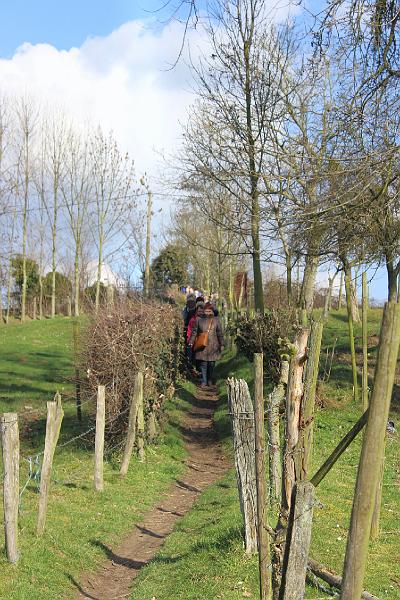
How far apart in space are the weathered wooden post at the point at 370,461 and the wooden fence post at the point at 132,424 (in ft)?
29.6

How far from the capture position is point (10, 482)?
23.8ft

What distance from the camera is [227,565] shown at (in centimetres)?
673

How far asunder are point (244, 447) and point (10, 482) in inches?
90.8

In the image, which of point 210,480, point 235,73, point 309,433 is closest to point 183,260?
point 235,73

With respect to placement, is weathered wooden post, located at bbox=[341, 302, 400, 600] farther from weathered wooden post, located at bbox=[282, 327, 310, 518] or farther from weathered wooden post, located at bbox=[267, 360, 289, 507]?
weathered wooden post, located at bbox=[267, 360, 289, 507]

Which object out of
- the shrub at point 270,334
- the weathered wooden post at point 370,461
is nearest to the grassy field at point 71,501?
the shrub at point 270,334

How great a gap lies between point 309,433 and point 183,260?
1479 inches

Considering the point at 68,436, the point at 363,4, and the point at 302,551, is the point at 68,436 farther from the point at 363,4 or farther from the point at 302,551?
the point at 302,551

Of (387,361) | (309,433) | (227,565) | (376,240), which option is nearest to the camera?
(387,361)

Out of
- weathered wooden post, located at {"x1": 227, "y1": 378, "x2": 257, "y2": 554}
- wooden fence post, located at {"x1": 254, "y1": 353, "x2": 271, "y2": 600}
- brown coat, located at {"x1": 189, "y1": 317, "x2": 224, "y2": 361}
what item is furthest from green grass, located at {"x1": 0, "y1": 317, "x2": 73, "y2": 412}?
wooden fence post, located at {"x1": 254, "y1": 353, "x2": 271, "y2": 600}

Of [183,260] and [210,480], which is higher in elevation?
[183,260]

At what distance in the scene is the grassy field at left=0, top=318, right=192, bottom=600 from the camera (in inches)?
280

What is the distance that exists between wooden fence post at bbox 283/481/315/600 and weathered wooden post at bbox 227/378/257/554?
326 cm

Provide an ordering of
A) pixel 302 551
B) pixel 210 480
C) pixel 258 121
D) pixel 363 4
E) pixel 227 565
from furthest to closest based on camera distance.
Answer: pixel 258 121 → pixel 210 480 → pixel 363 4 → pixel 227 565 → pixel 302 551
